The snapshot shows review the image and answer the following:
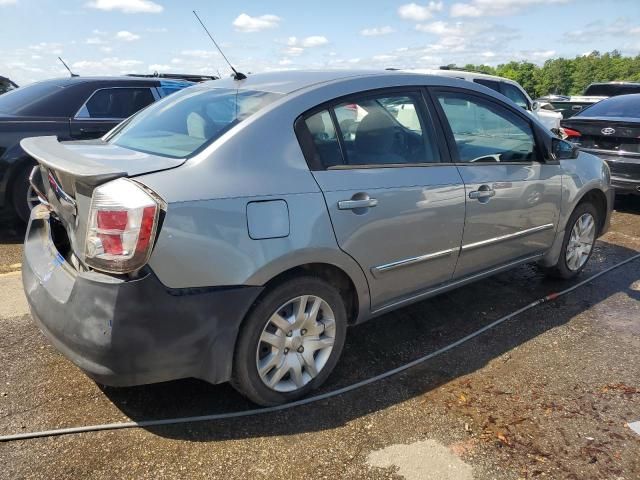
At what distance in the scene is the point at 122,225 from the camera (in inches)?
88.1

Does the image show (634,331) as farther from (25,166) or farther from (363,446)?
(25,166)

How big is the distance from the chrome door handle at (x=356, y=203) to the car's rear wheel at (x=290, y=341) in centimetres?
40

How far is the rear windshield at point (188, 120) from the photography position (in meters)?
2.73

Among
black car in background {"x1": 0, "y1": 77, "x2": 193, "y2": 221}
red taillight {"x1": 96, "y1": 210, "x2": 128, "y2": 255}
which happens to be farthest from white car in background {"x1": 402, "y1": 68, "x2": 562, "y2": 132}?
red taillight {"x1": 96, "y1": 210, "x2": 128, "y2": 255}

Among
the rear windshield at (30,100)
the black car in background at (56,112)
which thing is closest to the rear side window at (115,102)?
the black car in background at (56,112)

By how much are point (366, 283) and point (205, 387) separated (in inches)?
40.6

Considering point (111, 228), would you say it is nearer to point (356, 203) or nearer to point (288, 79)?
point (356, 203)

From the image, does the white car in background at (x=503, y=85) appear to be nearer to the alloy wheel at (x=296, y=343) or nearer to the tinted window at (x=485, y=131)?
the tinted window at (x=485, y=131)

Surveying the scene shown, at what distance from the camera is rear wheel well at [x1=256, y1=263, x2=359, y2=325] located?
267cm

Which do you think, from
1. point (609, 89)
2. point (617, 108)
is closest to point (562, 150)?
point (617, 108)

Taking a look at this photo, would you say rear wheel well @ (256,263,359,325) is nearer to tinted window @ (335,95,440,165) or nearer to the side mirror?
tinted window @ (335,95,440,165)

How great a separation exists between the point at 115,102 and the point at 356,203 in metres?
4.49

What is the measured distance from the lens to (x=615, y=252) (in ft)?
18.6

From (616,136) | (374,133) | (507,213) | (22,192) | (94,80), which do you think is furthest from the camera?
(616,136)
